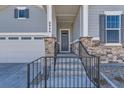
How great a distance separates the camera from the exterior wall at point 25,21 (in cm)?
2038

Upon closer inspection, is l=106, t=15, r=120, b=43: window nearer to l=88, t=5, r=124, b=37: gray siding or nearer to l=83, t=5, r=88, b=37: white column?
l=88, t=5, r=124, b=37: gray siding

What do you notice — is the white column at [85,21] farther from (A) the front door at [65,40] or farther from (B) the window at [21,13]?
(A) the front door at [65,40]

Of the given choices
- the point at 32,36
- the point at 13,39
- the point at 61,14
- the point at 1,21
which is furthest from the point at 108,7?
the point at 1,21

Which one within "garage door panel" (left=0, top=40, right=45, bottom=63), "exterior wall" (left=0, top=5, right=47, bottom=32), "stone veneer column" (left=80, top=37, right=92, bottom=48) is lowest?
"garage door panel" (left=0, top=40, right=45, bottom=63)

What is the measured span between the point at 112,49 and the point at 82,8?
106 inches

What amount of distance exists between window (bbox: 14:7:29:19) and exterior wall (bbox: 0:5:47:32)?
0.25 m

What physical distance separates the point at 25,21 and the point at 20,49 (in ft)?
10.3

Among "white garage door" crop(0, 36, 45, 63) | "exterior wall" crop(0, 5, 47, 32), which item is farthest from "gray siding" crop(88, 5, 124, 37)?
"exterior wall" crop(0, 5, 47, 32)

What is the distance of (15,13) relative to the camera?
2069cm

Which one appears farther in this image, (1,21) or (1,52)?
(1,21)

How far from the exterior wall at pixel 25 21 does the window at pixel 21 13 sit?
25 cm

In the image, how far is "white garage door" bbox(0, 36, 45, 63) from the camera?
706 inches

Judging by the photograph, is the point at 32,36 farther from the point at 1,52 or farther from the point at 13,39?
the point at 1,52

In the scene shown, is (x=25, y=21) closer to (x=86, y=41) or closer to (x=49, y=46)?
(x=49, y=46)
